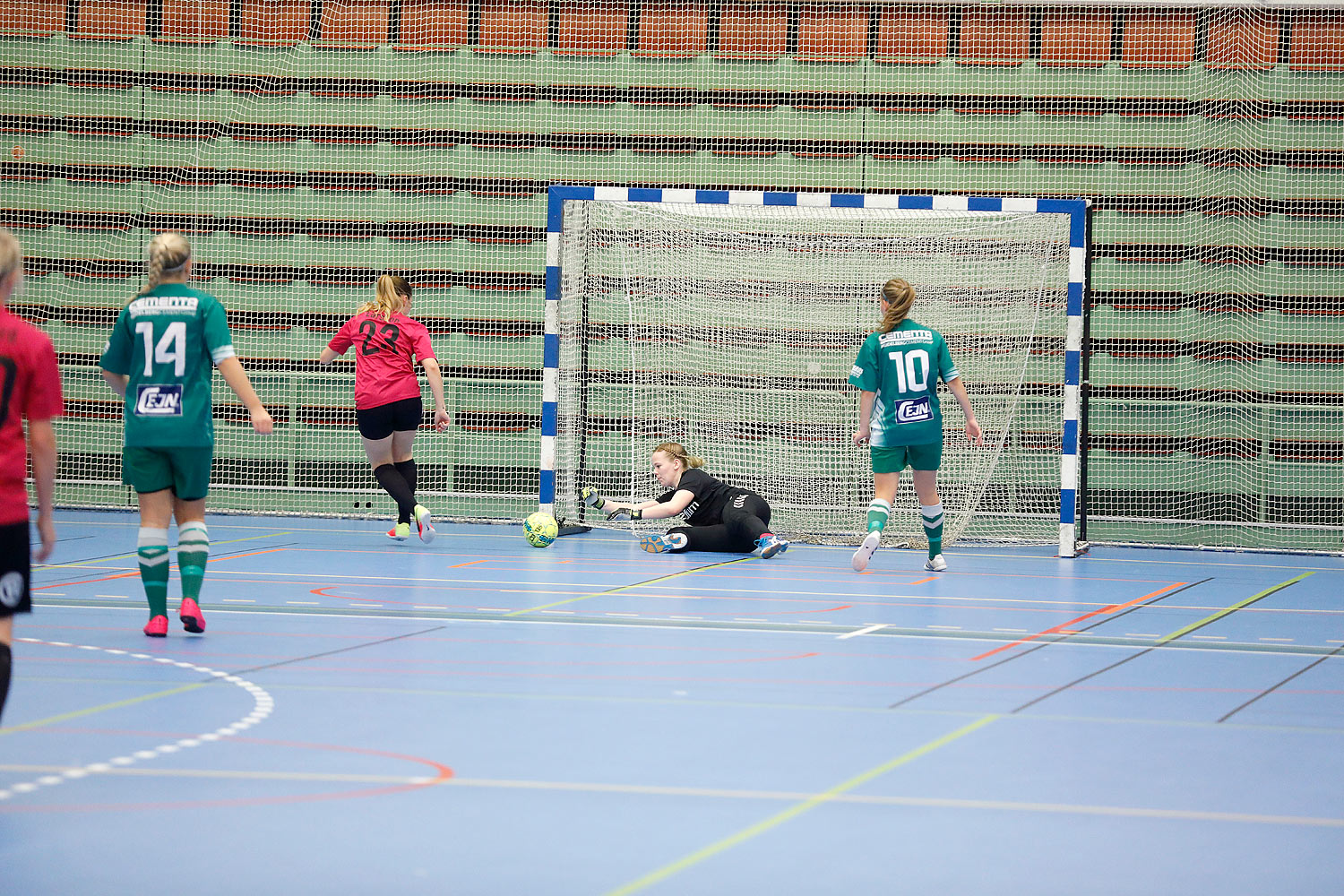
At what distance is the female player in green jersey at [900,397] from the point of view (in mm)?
8344

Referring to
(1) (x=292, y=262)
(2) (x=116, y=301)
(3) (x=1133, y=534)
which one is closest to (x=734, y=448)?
(3) (x=1133, y=534)

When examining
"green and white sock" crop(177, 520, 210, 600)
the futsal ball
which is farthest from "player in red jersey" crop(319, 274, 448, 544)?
"green and white sock" crop(177, 520, 210, 600)

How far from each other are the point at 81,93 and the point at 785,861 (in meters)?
13.1

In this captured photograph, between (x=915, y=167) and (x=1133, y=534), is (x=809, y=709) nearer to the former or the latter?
(x=1133, y=534)

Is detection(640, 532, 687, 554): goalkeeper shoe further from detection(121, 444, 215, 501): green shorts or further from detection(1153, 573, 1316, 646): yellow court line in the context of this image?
detection(121, 444, 215, 501): green shorts

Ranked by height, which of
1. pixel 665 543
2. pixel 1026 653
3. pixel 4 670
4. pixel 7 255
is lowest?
pixel 665 543

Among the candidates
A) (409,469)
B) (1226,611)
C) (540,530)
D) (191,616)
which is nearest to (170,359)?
(191,616)

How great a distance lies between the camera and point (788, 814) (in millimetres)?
3154

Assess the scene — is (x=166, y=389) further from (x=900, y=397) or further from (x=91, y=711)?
(x=900, y=397)

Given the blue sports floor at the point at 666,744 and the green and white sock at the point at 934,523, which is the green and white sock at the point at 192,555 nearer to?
the blue sports floor at the point at 666,744

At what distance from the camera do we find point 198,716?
4039mm

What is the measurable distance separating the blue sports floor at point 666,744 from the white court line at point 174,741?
0.05 ft

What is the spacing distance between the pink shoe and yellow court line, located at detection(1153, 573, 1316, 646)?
3.91 m

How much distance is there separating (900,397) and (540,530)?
2.71 metres
